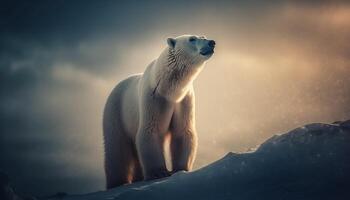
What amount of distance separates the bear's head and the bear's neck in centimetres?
3

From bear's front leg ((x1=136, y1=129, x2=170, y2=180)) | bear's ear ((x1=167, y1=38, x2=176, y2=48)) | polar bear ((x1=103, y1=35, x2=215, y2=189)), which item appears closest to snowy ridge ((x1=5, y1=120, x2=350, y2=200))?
bear's front leg ((x1=136, y1=129, x2=170, y2=180))

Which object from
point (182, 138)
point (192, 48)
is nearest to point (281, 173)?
point (182, 138)

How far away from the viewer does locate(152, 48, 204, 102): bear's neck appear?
41.7 feet

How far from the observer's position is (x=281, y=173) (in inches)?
328

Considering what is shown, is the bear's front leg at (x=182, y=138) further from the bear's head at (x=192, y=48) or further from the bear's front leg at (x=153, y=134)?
the bear's head at (x=192, y=48)

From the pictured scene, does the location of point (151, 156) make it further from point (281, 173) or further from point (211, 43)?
point (281, 173)

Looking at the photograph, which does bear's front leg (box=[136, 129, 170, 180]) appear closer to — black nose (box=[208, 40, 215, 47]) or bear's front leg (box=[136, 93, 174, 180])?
bear's front leg (box=[136, 93, 174, 180])

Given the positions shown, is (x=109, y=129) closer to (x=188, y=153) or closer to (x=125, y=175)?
(x=125, y=175)

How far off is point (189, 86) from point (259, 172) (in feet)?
16.6

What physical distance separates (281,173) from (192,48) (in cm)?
526

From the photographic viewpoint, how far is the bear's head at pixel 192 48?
12.4 metres

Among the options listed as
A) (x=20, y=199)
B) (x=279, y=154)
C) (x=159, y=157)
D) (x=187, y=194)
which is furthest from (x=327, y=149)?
(x=20, y=199)

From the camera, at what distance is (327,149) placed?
28.1 feet

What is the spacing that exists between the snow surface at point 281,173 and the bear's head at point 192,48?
381 cm
